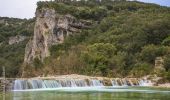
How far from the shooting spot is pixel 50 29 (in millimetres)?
105812

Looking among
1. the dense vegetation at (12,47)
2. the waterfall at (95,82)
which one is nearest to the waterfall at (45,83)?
the waterfall at (95,82)

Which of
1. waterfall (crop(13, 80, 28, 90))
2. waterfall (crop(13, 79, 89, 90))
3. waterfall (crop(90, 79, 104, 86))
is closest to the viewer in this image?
waterfall (crop(13, 80, 28, 90))

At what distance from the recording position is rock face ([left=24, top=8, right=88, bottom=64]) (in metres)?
103

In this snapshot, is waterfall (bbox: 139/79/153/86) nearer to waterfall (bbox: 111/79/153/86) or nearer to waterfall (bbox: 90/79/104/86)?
waterfall (bbox: 111/79/153/86)

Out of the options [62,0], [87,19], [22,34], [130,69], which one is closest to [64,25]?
[87,19]

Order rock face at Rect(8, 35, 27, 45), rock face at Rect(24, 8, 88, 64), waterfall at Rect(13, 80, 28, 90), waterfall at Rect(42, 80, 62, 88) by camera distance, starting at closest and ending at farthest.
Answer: waterfall at Rect(13, 80, 28, 90)
waterfall at Rect(42, 80, 62, 88)
rock face at Rect(24, 8, 88, 64)
rock face at Rect(8, 35, 27, 45)

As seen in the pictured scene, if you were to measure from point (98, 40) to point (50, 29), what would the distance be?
19.0 m

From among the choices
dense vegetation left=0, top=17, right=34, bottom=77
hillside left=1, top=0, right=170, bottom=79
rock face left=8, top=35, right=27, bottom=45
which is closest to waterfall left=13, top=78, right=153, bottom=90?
hillside left=1, top=0, right=170, bottom=79

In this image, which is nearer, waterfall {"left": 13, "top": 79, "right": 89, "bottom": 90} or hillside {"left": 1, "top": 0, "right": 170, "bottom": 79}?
waterfall {"left": 13, "top": 79, "right": 89, "bottom": 90}

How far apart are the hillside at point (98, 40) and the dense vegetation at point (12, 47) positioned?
432 cm

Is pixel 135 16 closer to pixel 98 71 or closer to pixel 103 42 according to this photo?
pixel 103 42

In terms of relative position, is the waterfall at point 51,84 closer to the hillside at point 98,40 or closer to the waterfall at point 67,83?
the waterfall at point 67,83

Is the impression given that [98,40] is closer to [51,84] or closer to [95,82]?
[95,82]

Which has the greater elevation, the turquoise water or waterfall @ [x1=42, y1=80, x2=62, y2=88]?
the turquoise water
